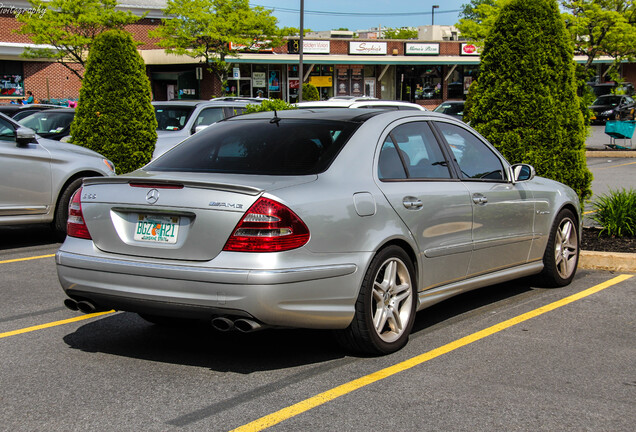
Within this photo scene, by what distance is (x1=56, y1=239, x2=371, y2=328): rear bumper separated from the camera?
450cm

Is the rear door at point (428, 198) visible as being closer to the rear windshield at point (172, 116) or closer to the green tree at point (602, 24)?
the rear windshield at point (172, 116)

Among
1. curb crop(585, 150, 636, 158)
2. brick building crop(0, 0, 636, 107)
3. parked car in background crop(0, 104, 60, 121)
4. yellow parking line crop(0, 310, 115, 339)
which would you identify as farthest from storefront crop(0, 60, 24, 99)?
yellow parking line crop(0, 310, 115, 339)

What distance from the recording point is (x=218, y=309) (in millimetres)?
4551

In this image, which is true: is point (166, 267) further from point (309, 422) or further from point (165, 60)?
point (165, 60)

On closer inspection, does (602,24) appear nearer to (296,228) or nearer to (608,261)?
(608,261)

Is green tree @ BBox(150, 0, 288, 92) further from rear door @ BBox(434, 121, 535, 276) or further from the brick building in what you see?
rear door @ BBox(434, 121, 535, 276)

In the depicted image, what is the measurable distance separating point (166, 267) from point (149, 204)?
1.34 feet

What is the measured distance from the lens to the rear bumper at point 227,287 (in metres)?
4.50

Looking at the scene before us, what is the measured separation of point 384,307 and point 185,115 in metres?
11.1

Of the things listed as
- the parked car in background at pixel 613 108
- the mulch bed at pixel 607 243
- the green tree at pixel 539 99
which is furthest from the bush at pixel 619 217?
the parked car in background at pixel 613 108

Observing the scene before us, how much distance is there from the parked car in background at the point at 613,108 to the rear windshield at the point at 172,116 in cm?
3176

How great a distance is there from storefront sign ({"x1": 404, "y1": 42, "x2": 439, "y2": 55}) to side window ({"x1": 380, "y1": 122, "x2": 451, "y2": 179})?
52442 millimetres

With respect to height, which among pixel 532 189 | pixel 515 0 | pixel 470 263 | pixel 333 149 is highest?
pixel 515 0

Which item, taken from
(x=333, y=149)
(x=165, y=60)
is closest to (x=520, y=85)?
(x=333, y=149)
